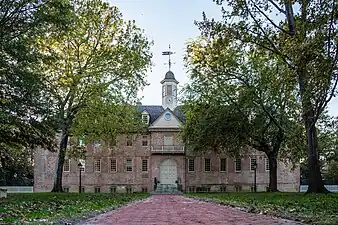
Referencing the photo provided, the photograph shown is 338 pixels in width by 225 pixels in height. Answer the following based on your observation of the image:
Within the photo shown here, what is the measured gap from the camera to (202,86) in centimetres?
3194

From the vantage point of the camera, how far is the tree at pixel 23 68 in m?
18.1

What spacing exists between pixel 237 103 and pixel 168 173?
2185 cm

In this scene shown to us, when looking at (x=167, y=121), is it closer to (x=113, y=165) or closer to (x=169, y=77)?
(x=113, y=165)

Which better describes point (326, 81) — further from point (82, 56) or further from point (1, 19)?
point (82, 56)

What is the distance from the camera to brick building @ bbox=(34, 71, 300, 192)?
4972 cm

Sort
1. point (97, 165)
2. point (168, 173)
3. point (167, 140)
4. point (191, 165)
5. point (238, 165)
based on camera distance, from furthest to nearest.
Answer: point (238, 165) < point (191, 165) < point (97, 165) < point (167, 140) < point (168, 173)

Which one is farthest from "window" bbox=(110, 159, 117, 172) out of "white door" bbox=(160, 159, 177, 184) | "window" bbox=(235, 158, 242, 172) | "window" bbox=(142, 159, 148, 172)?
"window" bbox=(235, 158, 242, 172)

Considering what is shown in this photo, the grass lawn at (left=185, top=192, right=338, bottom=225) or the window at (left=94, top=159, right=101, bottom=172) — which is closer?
the grass lawn at (left=185, top=192, right=338, bottom=225)

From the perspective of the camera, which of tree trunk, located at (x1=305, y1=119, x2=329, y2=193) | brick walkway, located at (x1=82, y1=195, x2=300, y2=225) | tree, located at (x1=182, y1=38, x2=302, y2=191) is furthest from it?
tree, located at (x1=182, y1=38, x2=302, y2=191)

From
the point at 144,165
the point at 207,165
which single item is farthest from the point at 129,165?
the point at 207,165

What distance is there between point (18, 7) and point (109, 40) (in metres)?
11.2

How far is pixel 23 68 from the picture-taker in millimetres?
18734

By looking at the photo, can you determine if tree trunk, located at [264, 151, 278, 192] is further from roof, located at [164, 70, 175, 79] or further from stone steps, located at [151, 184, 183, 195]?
roof, located at [164, 70, 175, 79]

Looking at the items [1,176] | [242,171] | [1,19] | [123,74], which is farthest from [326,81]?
[1,176]
